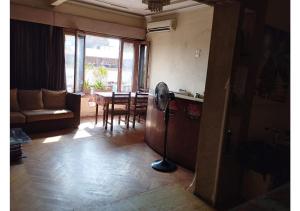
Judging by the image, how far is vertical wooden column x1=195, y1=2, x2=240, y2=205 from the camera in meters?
2.33

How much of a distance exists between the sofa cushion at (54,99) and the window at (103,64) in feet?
2.22

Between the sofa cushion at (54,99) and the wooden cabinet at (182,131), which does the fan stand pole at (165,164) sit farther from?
the sofa cushion at (54,99)

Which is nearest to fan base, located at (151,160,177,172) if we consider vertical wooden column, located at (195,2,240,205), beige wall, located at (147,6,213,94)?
vertical wooden column, located at (195,2,240,205)

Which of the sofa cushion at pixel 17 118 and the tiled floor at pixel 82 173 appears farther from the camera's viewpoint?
the sofa cushion at pixel 17 118

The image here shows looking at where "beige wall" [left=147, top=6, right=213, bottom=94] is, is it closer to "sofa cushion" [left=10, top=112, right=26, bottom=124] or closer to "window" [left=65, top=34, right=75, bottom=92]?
"window" [left=65, top=34, right=75, bottom=92]

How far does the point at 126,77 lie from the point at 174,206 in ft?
A: 16.2

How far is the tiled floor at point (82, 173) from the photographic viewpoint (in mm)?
2458

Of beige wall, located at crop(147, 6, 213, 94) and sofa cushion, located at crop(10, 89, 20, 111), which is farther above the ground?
beige wall, located at crop(147, 6, 213, 94)

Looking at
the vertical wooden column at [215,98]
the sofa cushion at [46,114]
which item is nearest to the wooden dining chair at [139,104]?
the sofa cushion at [46,114]

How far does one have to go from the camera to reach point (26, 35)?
16.0 feet

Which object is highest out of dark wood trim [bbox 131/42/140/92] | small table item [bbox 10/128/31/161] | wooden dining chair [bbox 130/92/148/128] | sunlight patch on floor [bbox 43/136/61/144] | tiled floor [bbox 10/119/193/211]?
dark wood trim [bbox 131/42/140/92]

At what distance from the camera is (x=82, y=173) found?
305cm

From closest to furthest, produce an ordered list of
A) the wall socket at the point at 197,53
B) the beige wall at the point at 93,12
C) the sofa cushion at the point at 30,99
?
the sofa cushion at the point at 30,99 < the beige wall at the point at 93,12 < the wall socket at the point at 197,53

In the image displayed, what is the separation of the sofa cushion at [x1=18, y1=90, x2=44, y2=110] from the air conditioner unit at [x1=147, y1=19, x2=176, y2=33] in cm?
330
